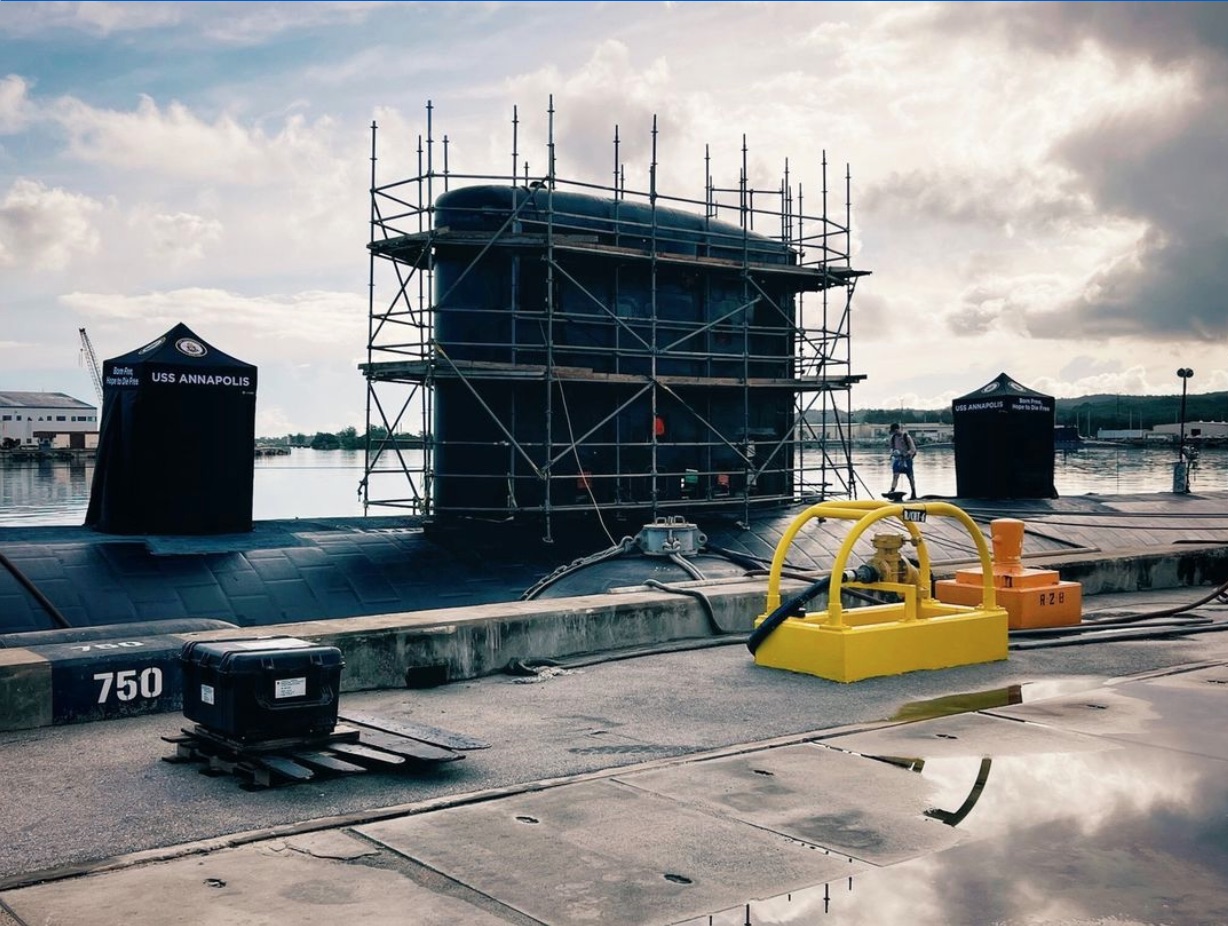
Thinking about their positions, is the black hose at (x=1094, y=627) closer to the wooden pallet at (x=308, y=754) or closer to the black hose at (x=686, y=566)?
the black hose at (x=686, y=566)

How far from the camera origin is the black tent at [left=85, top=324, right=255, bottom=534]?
66.8ft

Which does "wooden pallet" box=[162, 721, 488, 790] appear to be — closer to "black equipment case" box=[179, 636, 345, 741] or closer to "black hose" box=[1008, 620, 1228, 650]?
"black equipment case" box=[179, 636, 345, 741]

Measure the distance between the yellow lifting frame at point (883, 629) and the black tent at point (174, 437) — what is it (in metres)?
11.9

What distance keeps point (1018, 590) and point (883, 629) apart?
11.8 ft

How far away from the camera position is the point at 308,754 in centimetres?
819

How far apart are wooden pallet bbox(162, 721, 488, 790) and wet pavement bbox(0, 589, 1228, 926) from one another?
12 cm

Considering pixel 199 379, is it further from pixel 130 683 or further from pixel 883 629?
pixel 883 629

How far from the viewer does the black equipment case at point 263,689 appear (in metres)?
8.07

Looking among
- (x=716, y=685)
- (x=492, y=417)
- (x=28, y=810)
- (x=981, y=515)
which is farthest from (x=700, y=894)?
(x=981, y=515)


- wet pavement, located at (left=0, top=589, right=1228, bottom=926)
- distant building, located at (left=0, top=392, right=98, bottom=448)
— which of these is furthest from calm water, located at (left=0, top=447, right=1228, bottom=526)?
wet pavement, located at (left=0, top=589, right=1228, bottom=926)

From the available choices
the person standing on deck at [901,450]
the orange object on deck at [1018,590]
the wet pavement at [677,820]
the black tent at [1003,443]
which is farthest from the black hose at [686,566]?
the black tent at [1003,443]

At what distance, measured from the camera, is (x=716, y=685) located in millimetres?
11195

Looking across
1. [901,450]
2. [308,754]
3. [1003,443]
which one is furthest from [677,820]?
[1003,443]

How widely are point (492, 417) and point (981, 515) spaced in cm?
1336
